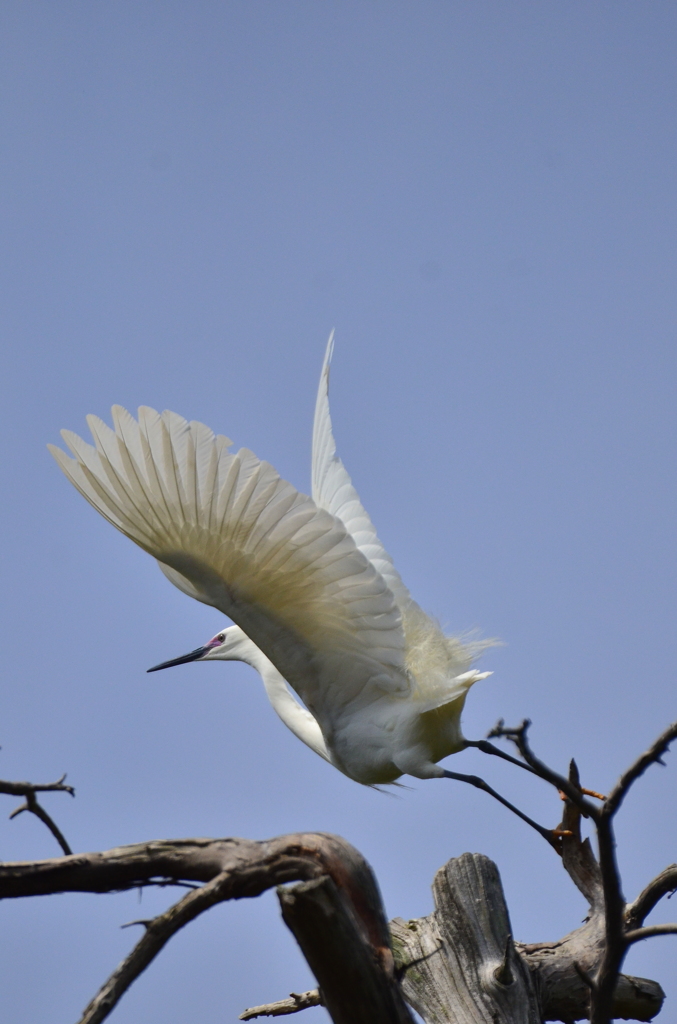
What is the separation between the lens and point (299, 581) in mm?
3893

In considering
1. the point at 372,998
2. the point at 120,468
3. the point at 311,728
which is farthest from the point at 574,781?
the point at 311,728

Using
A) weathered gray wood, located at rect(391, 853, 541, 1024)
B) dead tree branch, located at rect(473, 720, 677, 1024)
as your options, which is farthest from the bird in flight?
dead tree branch, located at rect(473, 720, 677, 1024)

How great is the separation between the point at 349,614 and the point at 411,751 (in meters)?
0.79

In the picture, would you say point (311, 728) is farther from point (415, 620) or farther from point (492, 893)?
point (492, 893)

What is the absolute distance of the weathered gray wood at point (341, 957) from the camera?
2025 mm

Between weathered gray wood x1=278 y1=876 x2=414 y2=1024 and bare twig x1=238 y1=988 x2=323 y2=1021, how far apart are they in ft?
8.26

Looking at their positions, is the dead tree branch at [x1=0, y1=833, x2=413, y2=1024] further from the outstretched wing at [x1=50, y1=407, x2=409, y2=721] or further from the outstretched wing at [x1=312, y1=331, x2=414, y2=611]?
the outstretched wing at [x1=312, y1=331, x2=414, y2=611]

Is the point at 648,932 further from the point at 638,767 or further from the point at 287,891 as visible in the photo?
the point at 287,891

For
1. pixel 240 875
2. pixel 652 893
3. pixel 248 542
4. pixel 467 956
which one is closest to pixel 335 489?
pixel 248 542

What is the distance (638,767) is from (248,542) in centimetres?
194

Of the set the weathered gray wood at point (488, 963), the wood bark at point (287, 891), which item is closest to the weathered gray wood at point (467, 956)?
the weathered gray wood at point (488, 963)

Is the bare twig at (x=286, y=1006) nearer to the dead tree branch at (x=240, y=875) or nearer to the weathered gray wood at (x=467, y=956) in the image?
the weathered gray wood at (x=467, y=956)

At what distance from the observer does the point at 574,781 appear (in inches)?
108

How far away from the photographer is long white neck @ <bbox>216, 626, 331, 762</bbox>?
17.1 feet
